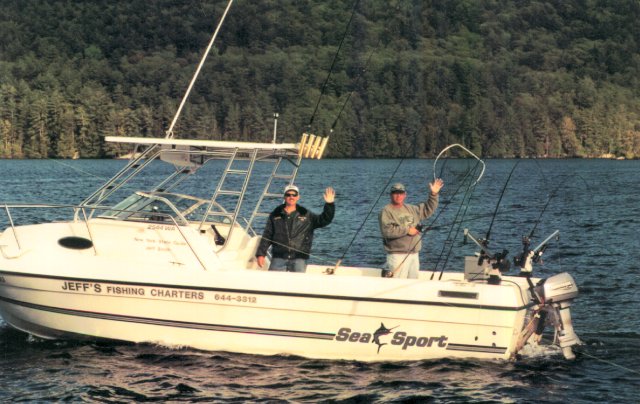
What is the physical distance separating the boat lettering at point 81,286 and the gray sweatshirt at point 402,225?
349 cm

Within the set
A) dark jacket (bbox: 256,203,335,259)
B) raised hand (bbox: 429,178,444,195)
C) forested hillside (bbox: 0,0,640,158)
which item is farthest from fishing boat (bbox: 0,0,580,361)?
forested hillside (bbox: 0,0,640,158)

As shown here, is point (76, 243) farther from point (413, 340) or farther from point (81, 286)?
point (413, 340)

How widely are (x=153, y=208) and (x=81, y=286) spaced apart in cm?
131

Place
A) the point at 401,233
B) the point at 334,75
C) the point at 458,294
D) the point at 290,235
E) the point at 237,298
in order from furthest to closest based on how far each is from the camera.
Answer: the point at 334,75, the point at 290,235, the point at 401,233, the point at 237,298, the point at 458,294

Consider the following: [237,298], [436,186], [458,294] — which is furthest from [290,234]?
[458,294]

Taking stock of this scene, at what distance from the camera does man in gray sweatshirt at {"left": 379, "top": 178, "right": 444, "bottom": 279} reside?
36.8 feet

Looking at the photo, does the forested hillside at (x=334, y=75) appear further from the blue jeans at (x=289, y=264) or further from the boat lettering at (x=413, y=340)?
the boat lettering at (x=413, y=340)

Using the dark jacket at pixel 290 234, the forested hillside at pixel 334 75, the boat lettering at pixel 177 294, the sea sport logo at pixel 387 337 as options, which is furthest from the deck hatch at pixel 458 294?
the forested hillside at pixel 334 75

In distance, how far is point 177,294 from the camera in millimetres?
11109

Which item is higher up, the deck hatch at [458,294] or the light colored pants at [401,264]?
the light colored pants at [401,264]

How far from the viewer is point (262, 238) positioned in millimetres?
11719

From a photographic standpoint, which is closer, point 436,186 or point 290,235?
point 436,186

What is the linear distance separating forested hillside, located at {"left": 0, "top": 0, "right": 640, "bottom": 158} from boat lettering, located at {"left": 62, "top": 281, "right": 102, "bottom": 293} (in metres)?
87.1

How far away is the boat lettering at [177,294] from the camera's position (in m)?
11.0
